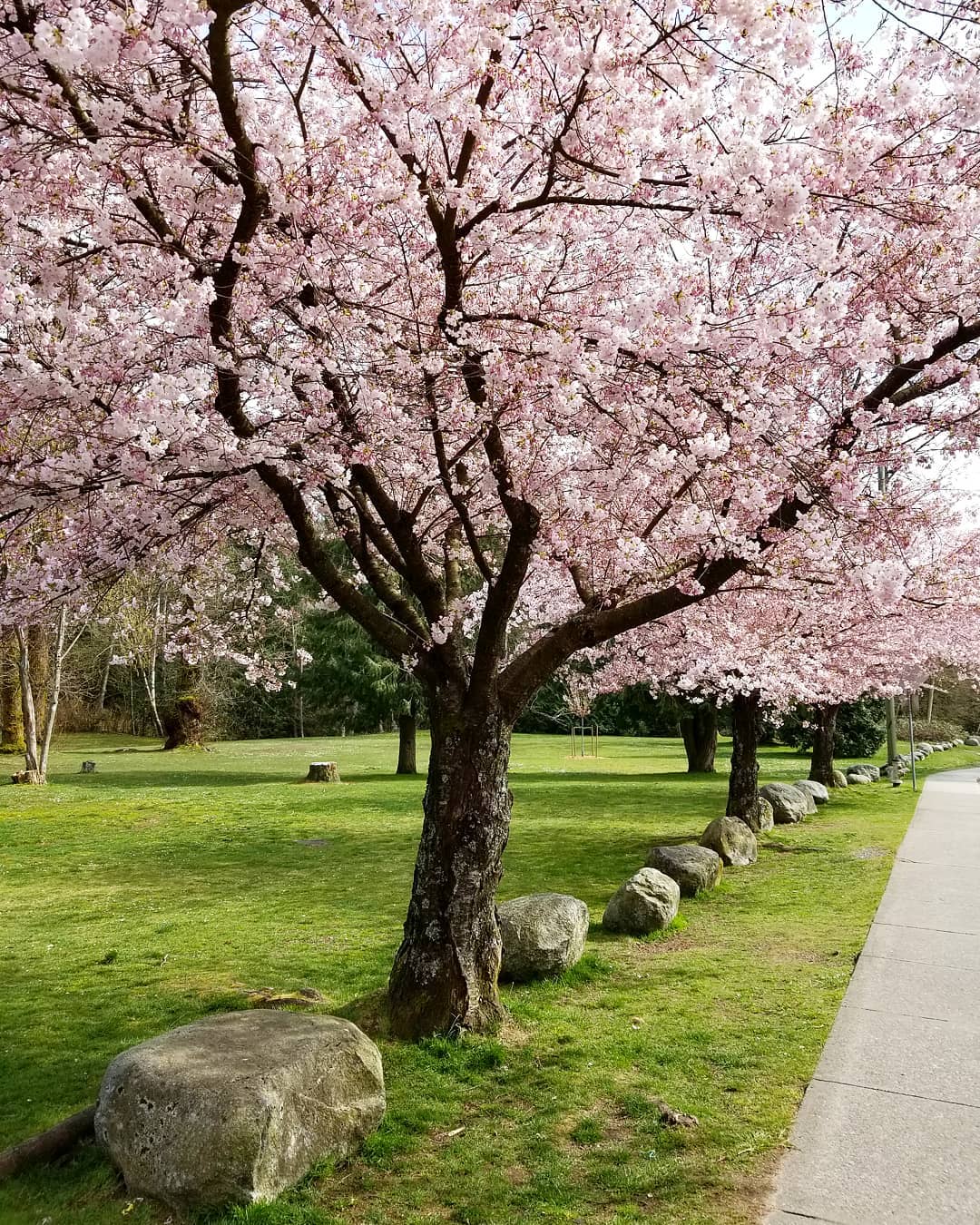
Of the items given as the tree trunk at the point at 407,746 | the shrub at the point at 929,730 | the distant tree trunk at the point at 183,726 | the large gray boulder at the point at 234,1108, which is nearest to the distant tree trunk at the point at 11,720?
the distant tree trunk at the point at 183,726

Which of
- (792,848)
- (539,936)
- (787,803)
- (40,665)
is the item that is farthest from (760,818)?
(40,665)

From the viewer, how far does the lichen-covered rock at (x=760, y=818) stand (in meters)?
15.4

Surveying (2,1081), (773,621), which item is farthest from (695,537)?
(773,621)

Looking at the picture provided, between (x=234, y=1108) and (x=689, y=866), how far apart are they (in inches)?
293

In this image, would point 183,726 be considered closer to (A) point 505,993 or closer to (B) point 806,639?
(B) point 806,639

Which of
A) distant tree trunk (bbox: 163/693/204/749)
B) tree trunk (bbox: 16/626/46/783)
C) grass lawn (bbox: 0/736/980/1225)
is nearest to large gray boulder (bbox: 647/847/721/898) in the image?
grass lawn (bbox: 0/736/980/1225)

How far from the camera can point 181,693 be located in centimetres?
3150

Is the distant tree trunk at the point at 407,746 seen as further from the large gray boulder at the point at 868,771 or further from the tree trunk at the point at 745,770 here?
the tree trunk at the point at 745,770

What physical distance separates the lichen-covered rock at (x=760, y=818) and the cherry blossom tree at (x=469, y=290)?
963 centimetres

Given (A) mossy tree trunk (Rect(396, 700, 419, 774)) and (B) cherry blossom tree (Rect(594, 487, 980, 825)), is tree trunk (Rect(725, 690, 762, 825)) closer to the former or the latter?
(B) cherry blossom tree (Rect(594, 487, 980, 825))

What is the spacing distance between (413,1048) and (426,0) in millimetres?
5649

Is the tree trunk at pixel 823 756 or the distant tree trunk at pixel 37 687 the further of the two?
the tree trunk at pixel 823 756

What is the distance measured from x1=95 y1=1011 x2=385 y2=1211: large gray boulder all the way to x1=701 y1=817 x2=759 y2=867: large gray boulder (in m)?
8.45

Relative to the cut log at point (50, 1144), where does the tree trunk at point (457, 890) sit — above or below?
above
